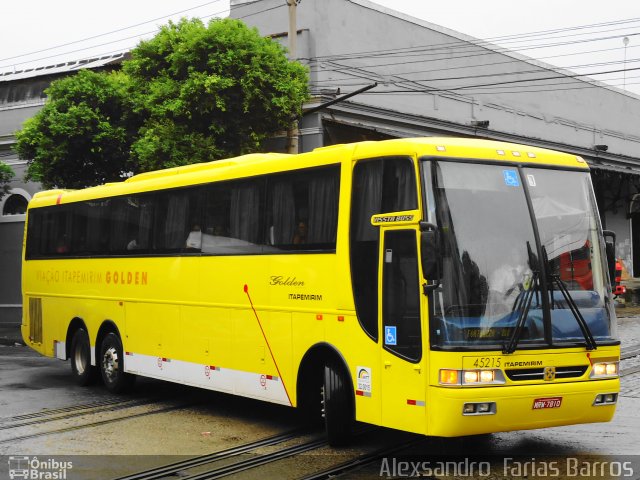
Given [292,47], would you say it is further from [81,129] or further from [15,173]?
[15,173]

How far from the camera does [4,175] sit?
2877 centimetres

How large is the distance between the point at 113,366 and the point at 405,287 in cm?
705

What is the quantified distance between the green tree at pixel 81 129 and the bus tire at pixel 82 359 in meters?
9.07

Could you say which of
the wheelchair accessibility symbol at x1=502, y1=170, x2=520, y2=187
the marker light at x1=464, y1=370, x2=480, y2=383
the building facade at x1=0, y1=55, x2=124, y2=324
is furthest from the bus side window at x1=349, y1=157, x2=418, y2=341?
→ the building facade at x1=0, y1=55, x2=124, y2=324

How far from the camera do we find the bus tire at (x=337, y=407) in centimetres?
939

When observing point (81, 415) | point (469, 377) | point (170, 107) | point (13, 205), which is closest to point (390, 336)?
point (469, 377)

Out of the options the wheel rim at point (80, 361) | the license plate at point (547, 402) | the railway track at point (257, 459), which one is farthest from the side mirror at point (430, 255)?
the wheel rim at point (80, 361)

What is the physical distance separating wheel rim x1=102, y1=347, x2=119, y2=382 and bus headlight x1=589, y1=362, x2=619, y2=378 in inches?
312

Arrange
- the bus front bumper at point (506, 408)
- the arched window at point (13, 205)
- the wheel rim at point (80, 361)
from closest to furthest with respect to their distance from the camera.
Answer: the bus front bumper at point (506, 408) → the wheel rim at point (80, 361) → the arched window at point (13, 205)

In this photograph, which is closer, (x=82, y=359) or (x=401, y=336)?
(x=401, y=336)

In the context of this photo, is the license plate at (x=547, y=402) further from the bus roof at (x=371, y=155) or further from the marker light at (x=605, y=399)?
the bus roof at (x=371, y=155)

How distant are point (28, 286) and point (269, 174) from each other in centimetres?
820

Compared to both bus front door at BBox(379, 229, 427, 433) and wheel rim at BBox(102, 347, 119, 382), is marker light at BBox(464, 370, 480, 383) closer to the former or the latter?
bus front door at BBox(379, 229, 427, 433)

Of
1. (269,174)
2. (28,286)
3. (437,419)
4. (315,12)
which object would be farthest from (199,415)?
(315,12)
